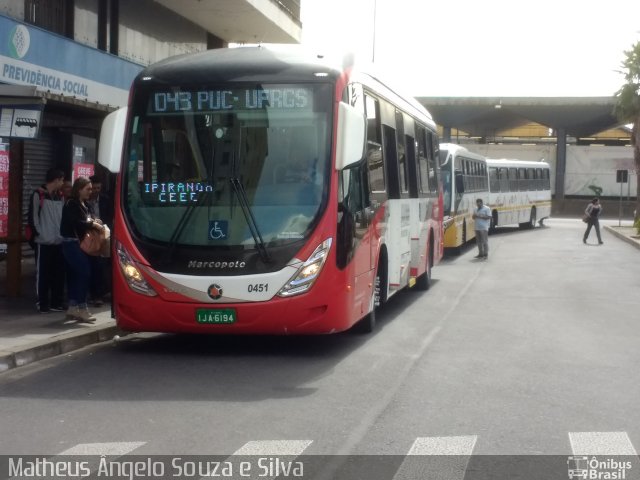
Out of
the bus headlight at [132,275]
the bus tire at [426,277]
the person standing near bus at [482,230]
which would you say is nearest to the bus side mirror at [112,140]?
the bus headlight at [132,275]

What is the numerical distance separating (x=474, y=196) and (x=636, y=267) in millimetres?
8703

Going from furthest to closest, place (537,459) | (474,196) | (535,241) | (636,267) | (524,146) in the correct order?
1. (524,146)
2. (535,241)
3. (474,196)
4. (636,267)
5. (537,459)

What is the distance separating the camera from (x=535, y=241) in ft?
123

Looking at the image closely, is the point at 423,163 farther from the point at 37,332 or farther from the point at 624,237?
the point at 624,237

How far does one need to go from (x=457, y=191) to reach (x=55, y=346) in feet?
66.5

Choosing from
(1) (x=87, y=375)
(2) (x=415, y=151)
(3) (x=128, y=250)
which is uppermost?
(2) (x=415, y=151)

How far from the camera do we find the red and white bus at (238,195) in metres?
10.7

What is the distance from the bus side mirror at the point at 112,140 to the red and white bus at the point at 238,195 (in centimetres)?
1

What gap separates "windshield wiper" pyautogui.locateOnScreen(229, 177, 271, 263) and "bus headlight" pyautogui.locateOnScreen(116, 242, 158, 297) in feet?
3.73

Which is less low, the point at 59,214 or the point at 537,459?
the point at 59,214

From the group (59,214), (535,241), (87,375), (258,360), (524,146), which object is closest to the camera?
(87,375)

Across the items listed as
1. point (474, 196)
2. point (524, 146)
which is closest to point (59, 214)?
point (474, 196)

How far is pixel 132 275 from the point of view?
11.0 m

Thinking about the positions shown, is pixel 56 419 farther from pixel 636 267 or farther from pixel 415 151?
pixel 636 267
